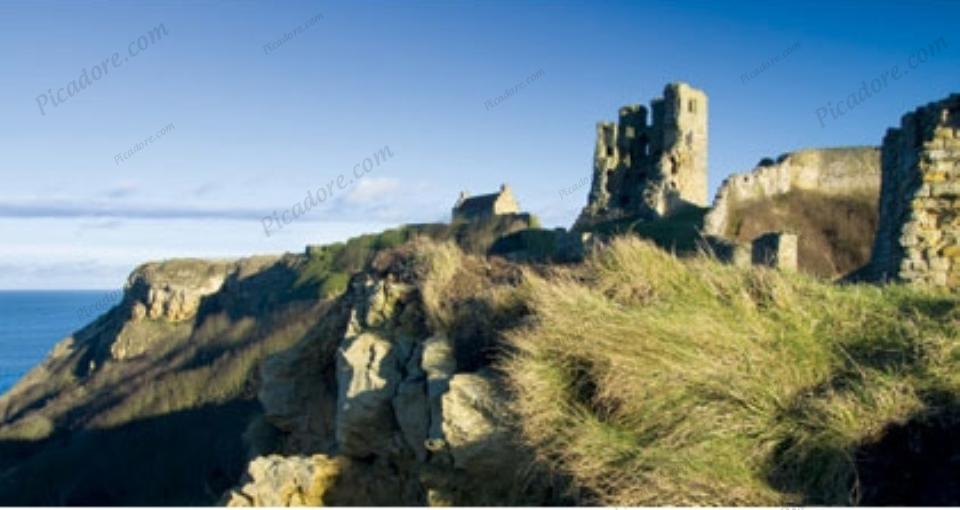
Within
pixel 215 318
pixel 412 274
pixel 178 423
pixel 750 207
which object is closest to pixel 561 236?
pixel 750 207

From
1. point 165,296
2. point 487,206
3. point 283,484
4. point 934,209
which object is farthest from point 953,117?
point 165,296

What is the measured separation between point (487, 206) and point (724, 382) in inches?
3073

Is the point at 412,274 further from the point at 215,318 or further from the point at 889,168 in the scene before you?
the point at 215,318

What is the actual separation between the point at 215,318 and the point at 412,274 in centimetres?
10273

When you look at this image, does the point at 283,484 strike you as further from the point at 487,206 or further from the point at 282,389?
the point at 487,206

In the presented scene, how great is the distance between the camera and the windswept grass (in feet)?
16.8

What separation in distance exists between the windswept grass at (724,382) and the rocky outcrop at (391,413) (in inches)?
24.4

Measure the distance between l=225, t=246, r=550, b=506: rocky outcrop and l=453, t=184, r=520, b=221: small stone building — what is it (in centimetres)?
6482

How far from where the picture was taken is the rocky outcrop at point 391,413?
6863 millimetres

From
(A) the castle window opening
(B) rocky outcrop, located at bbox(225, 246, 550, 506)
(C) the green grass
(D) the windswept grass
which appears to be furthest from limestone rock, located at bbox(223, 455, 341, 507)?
(C) the green grass

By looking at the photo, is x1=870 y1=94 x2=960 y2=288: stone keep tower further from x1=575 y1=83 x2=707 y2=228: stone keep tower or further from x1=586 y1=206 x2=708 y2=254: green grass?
x1=575 y1=83 x2=707 y2=228: stone keep tower

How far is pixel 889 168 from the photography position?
45.3 ft

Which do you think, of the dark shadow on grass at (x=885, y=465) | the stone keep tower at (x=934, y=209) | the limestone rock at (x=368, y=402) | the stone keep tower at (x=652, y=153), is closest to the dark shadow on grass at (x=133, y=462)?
the stone keep tower at (x=652, y=153)

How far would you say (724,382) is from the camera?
5.71m
